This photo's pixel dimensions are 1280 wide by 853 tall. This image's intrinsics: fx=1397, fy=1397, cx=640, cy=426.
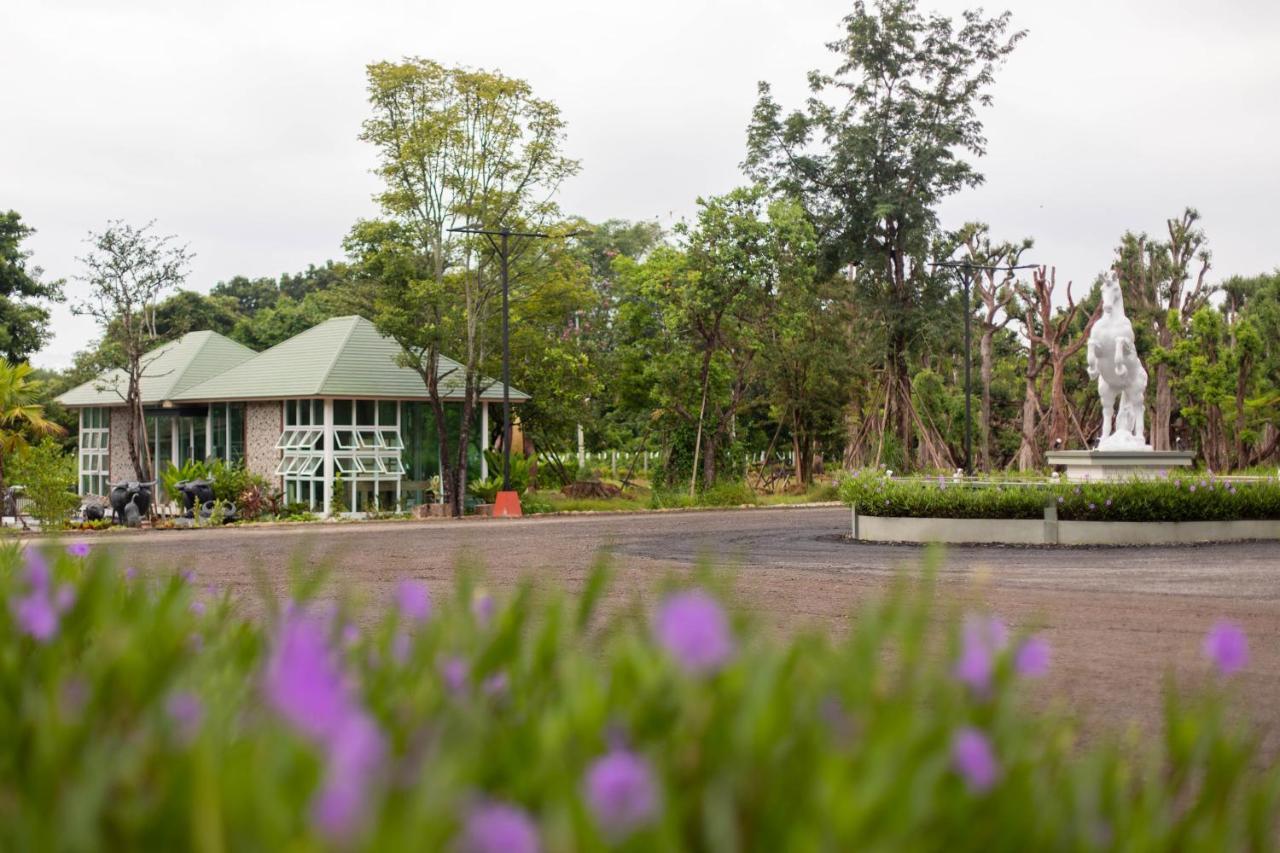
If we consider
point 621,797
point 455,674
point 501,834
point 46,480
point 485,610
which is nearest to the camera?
point 501,834

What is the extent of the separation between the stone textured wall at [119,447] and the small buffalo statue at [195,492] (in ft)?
37.3

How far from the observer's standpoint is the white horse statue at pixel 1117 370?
2542cm

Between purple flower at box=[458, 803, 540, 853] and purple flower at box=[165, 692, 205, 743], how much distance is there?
66 cm

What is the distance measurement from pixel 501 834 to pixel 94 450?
1748 inches

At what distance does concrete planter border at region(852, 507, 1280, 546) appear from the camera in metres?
20.5

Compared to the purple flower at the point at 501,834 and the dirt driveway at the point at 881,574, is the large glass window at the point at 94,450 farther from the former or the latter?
the purple flower at the point at 501,834

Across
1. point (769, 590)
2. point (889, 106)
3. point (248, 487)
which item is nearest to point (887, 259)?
point (889, 106)

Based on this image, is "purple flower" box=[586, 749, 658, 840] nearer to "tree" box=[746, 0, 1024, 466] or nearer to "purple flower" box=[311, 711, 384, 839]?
"purple flower" box=[311, 711, 384, 839]

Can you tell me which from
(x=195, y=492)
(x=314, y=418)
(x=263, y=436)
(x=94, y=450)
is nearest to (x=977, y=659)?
(x=195, y=492)

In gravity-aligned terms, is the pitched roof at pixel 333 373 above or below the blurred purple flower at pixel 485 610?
above

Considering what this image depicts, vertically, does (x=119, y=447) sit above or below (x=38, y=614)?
above

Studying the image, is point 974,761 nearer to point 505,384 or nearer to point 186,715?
point 186,715

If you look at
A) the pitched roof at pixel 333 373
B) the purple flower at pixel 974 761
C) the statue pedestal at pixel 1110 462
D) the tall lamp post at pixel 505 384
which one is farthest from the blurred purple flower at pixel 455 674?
the pitched roof at pixel 333 373

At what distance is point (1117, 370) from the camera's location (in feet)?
83.7
